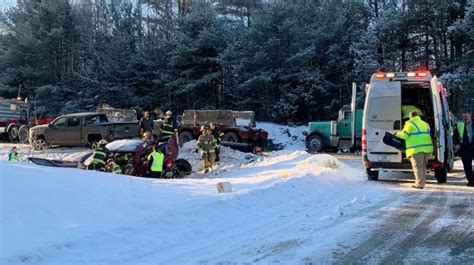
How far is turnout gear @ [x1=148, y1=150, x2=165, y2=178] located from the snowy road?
12.4 feet

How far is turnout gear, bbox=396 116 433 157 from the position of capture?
36.4 ft

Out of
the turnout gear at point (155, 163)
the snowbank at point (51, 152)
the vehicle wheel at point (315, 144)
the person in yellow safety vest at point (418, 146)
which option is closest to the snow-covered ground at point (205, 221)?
the person in yellow safety vest at point (418, 146)

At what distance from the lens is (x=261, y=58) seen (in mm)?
34781

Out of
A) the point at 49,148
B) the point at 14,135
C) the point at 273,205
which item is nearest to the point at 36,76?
the point at 14,135

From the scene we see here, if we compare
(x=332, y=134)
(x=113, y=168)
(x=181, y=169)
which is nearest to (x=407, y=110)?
(x=181, y=169)

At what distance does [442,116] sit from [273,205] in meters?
5.40

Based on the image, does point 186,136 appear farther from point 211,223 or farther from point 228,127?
point 211,223

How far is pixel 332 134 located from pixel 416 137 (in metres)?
13.9

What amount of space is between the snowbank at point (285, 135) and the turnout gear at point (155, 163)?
17250 mm

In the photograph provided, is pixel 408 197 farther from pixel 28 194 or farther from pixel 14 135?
pixel 14 135

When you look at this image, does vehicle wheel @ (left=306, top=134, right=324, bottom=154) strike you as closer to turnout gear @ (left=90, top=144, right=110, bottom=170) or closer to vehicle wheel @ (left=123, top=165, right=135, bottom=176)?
vehicle wheel @ (left=123, top=165, right=135, bottom=176)

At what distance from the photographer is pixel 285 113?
3556 centimetres

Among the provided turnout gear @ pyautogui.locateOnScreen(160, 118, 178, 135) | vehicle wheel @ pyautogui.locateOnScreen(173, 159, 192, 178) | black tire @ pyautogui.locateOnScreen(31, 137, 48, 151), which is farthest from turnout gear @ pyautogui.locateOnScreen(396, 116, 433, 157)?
black tire @ pyautogui.locateOnScreen(31, 137, 48, 151)

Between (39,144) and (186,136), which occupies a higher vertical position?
(186,136)
